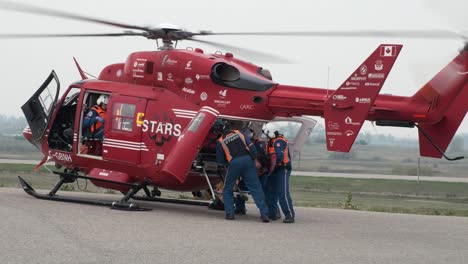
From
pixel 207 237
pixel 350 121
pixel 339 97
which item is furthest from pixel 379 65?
pixel 207 237

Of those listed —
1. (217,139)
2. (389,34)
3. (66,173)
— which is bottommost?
(66,173)

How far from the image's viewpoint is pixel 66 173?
→ 16.4 m

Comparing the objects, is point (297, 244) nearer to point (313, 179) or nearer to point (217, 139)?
point (217, 139)

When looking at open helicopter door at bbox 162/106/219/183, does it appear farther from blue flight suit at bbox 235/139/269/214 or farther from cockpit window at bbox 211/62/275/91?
blue flight suit at bbox 235/139/269/214

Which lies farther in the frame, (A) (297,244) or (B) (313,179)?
(B) (313,179)

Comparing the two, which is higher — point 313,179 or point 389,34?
point 389,34

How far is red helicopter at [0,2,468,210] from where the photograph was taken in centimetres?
1354

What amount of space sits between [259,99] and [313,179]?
104 feet

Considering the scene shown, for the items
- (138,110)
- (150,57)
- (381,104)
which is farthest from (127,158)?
(381,104)

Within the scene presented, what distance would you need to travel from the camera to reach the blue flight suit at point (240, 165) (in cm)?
1408

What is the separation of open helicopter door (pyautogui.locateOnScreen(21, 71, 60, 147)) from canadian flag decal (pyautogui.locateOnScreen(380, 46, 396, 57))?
726 centimetres

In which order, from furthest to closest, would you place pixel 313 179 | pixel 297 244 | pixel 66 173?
pixel 313 179, pixel 66 173, pixel 297 244

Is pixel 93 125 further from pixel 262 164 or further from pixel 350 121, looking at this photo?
pixel 350 121

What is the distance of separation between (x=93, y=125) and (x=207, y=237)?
5.73 meters
